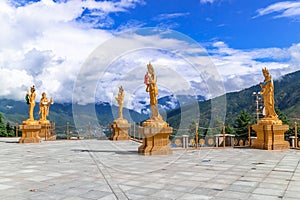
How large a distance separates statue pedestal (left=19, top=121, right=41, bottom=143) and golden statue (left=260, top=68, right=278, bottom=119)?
1399 centimetres

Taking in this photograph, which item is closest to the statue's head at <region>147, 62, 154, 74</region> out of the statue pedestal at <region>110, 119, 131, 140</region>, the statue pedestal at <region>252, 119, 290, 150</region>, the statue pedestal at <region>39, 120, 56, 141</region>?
the statue pedestal at <region>252, 119, 290, 150</region>

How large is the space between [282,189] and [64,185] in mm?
4430

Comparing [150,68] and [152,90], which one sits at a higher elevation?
[150,68]

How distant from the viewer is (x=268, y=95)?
13414mm

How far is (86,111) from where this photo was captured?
8898 mm

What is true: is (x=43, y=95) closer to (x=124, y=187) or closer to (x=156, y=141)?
(x=156, y=141)

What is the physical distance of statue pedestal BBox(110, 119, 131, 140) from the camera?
19859mm

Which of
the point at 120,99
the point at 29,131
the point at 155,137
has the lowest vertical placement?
the point at 29,131

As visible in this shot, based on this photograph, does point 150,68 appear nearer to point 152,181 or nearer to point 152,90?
point 152,90

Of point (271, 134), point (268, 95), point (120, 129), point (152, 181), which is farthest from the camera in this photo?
point (120, 129)

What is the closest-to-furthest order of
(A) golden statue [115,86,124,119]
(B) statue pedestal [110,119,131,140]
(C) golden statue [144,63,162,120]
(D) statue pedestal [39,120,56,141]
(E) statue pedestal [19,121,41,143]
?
(C) golden statue [144,63,162,120], (E) statue pedestal [19,121,41,143], (B) statue pedestal [110,119,131,140], (A) golden statue [115,86,124,119], (D) statue pedestal [39,120,56,141]

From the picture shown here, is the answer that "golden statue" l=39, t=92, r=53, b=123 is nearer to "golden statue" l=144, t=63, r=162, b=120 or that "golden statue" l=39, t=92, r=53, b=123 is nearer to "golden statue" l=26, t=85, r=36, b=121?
"golden statue" l=26, t=85, r=36, b=121

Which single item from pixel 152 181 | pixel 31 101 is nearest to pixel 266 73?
pixel 152 181

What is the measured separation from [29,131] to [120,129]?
19.9ft
